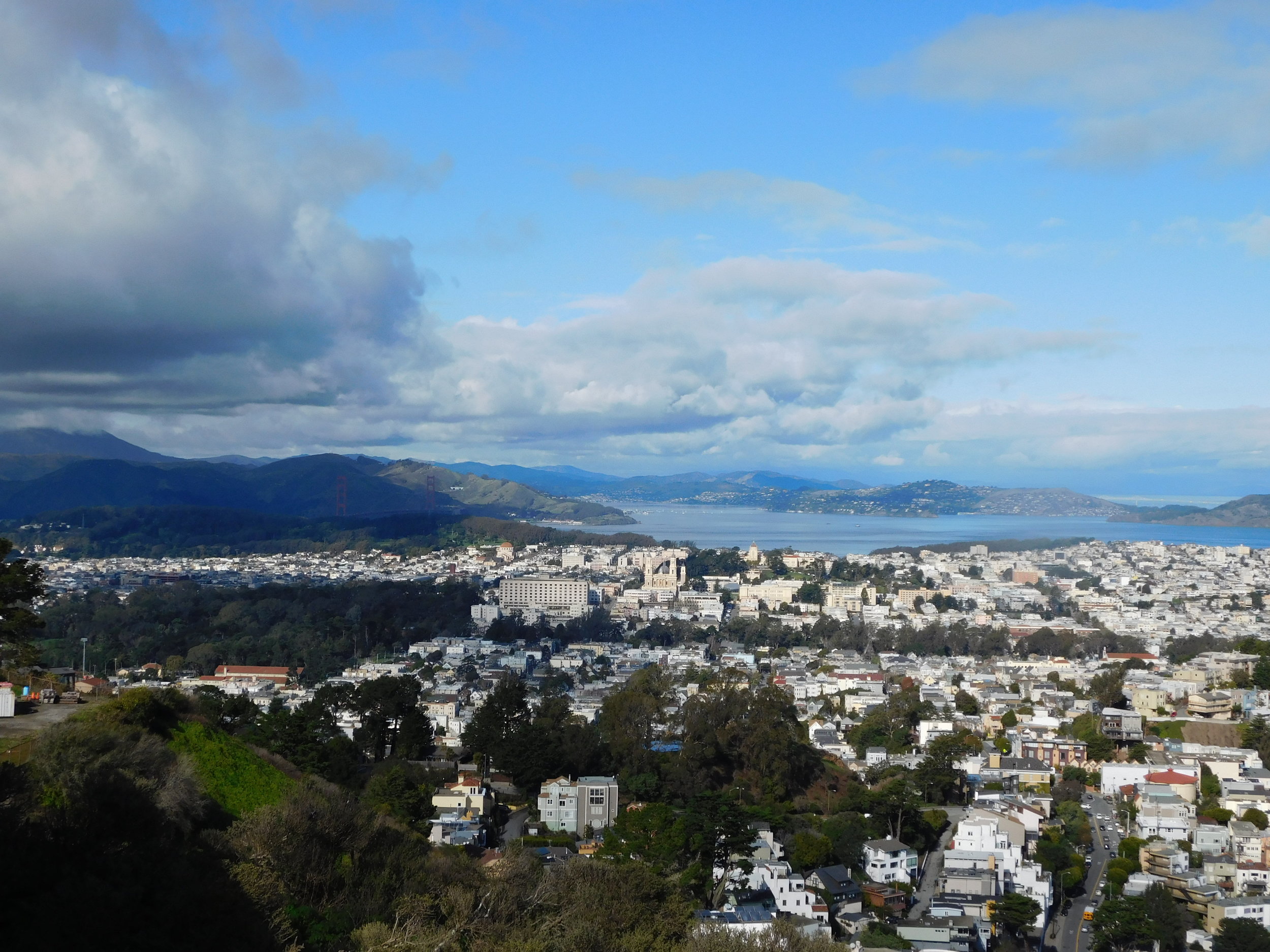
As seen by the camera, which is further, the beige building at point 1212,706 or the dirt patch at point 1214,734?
the beige building at point 1212,706

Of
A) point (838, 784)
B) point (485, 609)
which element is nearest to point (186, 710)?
point (838, 784)

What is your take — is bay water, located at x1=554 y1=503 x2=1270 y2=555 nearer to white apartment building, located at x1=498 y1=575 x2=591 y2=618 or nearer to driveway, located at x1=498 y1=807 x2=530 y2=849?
white apartment building, located at x1=498 y1=575 x2=591 y2=618

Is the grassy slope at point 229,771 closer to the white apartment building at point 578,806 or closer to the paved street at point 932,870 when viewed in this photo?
the white apartment building at point 578,806

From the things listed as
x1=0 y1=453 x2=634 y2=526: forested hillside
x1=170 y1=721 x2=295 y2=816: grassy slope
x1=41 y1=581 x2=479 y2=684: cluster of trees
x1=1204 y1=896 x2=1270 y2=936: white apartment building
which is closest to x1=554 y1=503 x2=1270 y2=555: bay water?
x1=0 y1=453 x2=634 y2=526: forested hillside

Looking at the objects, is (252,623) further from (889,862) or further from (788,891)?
(788,891)

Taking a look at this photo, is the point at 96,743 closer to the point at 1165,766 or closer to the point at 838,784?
the point at 838,784

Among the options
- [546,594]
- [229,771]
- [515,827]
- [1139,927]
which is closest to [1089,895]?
[1139,927]

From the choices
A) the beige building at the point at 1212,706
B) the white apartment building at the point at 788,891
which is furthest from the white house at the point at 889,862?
the beige building at the point at 1212,706
